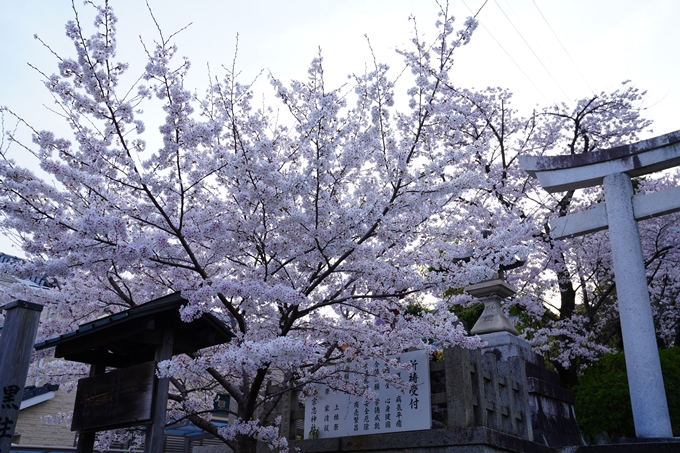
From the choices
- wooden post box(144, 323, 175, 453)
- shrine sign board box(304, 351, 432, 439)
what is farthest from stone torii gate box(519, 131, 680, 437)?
wooden post box(144, 323, 175, 453)

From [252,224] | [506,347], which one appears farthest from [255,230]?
[506,347]

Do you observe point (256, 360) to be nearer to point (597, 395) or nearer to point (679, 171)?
point (597, 395)

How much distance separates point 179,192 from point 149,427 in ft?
8.83

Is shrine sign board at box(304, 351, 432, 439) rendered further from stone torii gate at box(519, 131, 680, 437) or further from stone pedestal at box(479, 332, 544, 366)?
stone torii gate at box(519, 131, 680, 437)

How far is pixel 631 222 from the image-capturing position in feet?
29.9

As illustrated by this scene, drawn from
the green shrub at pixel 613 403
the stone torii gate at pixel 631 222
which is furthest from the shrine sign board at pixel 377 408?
the green shrub at pixel 613 403

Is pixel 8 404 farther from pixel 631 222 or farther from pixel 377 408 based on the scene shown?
pixel 631 222

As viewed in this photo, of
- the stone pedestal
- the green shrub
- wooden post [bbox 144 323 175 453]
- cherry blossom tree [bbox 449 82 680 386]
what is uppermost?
cherry blossom tree [bbox 449 82 680 386]

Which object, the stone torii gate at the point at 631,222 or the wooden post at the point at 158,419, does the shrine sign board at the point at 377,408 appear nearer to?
the wooden post at the point at 158,419

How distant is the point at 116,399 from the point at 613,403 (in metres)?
8.66

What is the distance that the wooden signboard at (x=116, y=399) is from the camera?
5418 mm

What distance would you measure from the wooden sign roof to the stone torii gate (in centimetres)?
632

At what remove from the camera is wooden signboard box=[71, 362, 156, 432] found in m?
5.42

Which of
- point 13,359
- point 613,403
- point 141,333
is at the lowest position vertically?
point 13,359
